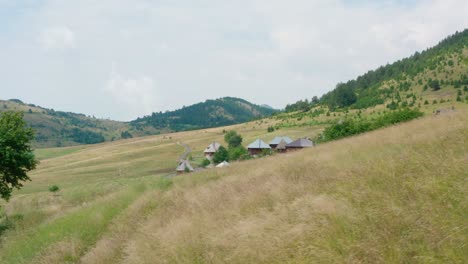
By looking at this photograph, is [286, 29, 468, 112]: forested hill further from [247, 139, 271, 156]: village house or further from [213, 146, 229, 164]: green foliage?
[213, 146, 229, 164]: green foliage

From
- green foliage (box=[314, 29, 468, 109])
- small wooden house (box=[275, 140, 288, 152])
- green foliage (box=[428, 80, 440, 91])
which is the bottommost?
small wooden house (box=[275, 140, 288, 152])

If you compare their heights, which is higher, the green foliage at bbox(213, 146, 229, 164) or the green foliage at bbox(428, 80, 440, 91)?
the green foliage at bbox(428, 80, 440, 91)

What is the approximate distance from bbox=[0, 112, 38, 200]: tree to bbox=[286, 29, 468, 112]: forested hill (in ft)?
240

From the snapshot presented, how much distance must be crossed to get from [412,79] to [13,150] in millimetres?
116043

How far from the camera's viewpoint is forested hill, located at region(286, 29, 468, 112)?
101188 mm

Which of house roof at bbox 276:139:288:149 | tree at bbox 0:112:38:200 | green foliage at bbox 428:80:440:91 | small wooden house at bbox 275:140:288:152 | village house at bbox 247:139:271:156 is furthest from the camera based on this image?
green foliage at bbox 428:80:440:91

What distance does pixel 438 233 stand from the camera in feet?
13.2

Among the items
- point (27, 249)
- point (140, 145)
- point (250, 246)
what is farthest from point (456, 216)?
point (140, 145)

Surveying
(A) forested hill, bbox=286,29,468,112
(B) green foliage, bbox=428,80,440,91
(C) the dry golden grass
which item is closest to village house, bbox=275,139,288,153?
(A) forested hill, bbox=286,29,468,112

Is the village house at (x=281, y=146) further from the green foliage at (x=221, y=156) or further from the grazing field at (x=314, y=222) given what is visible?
the grazing field at (x=314, y=222)

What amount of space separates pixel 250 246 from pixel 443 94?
331 feet

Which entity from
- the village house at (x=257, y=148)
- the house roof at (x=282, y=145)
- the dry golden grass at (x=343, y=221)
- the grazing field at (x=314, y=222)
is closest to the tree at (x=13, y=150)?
the grazing field at (x=314, y=222)

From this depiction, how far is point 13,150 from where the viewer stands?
2741 cm

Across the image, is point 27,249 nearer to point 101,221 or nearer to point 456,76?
point 101,221
